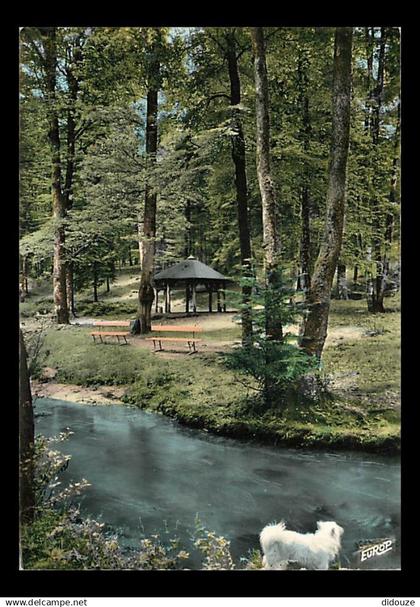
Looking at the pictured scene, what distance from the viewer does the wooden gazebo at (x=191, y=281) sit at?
328 cm

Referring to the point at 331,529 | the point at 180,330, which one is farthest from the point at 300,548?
the point at 180,330

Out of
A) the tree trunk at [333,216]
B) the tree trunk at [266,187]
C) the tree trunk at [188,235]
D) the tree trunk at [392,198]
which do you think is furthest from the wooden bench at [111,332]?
the tree trunk at [392,198]

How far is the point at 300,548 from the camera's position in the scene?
2.59 m

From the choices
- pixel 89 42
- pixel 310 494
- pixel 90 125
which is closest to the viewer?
pixel 310 494

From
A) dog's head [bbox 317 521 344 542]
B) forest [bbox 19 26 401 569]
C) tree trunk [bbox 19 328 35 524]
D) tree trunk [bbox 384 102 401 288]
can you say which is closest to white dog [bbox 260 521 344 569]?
dog's head [bbox 317 521 344 542]

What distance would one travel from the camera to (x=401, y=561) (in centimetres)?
275

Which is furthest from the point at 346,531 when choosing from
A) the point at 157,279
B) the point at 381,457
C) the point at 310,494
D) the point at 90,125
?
the point at 90,125

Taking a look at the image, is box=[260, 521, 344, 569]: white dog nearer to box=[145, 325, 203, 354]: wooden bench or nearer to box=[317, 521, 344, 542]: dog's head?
box=[317, 521, 344, 542]: dog's head

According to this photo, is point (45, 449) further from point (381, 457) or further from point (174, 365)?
point (381, 457)

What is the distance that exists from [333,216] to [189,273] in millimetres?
1108

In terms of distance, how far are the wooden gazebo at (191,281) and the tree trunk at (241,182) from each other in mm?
184

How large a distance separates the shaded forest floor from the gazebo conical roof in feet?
0.55

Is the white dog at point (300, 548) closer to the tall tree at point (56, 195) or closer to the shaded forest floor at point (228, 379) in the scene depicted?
the shaded forest floor at point (228, 379)
